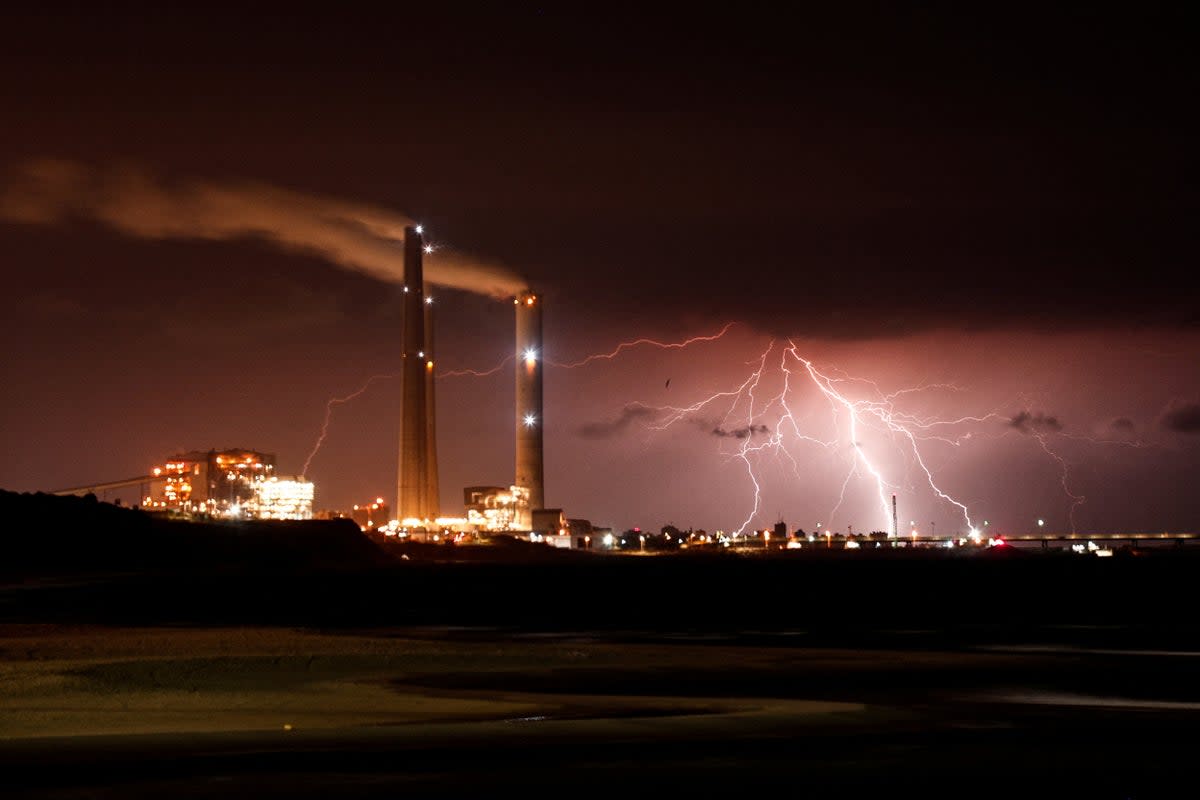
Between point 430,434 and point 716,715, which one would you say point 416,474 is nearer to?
point 430,434

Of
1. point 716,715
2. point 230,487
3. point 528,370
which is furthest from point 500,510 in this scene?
point 716,715

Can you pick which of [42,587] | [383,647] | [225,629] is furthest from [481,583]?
[383,647]

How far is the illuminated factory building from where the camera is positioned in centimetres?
16288

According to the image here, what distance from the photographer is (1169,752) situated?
13562 mm

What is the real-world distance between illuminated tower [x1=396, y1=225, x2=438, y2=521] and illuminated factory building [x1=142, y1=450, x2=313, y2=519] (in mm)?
20519

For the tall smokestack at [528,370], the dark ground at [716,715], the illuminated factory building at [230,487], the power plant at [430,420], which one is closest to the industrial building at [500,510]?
the power plant at [430,420]

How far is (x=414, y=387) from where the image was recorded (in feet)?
478

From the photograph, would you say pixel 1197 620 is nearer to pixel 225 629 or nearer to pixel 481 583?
pixel 225 629

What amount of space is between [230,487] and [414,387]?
32995 mm

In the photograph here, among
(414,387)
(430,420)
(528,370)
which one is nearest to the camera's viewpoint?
(414,387)

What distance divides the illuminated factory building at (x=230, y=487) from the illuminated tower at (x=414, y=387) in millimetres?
20519

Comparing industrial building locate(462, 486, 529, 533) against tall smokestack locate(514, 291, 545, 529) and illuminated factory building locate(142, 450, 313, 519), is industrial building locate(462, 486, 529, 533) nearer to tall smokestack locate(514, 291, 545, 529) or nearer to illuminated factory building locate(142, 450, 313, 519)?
tall smokestack locate(514, 291, 545, 529)

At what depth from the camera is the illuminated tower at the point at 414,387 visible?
479 feet

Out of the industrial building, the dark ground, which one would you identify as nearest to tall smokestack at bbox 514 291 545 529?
the industrial building
